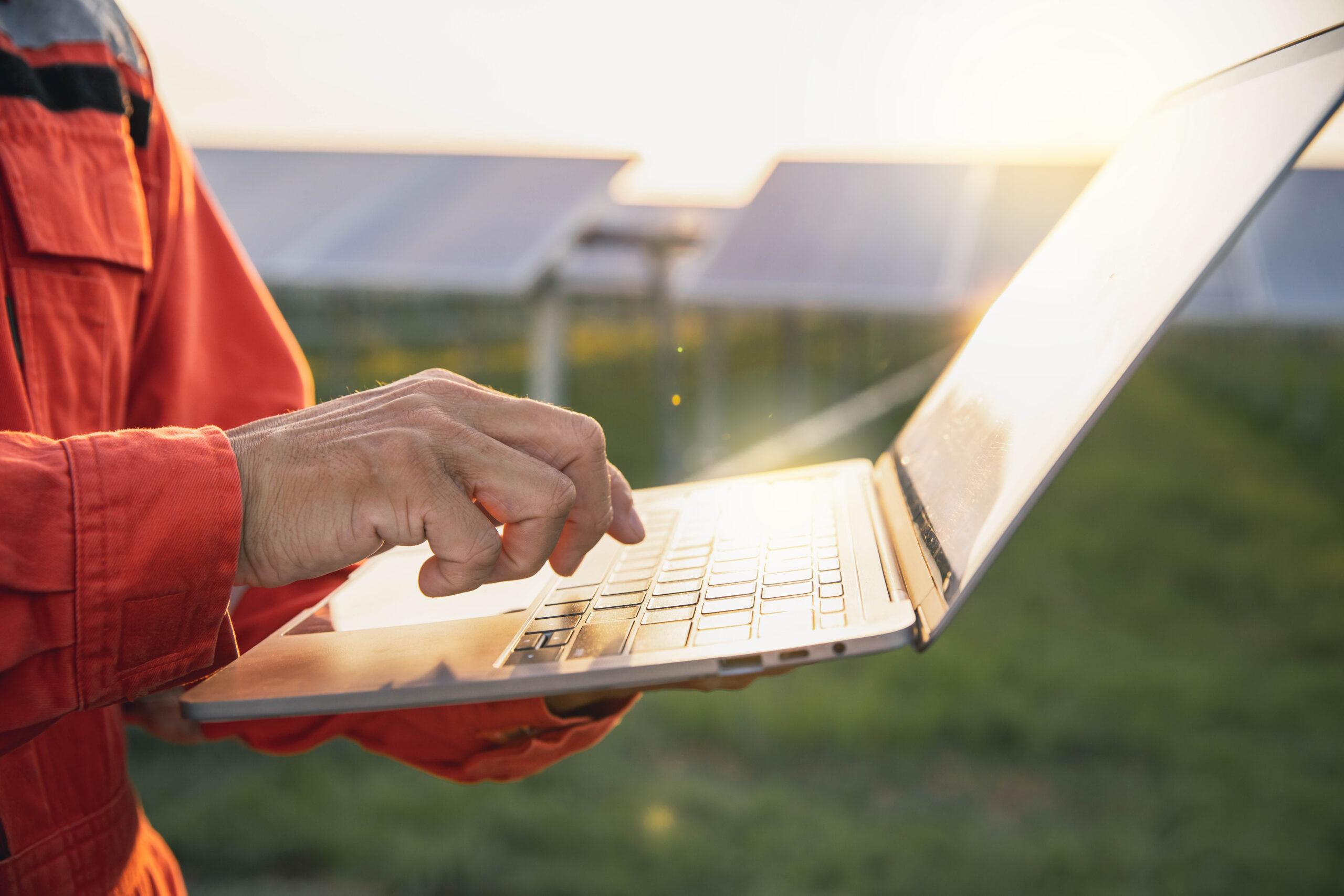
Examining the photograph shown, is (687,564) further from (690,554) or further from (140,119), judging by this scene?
(140,119)

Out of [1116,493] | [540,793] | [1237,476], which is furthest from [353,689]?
[1237,476]

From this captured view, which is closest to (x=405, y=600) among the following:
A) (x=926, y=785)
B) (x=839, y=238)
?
(x=926, y=785)

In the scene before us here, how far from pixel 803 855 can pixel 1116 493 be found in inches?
164

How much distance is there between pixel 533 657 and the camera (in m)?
0.63

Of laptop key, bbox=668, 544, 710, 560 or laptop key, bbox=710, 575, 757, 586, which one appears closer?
Answer: laptop key, bbox=710, 575, 757, 586

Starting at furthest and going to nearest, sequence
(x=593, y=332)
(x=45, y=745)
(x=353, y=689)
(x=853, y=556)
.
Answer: (x=593, y=332) → (x=853, y=556) → (x=45, y=745) → (x=353, y=689)

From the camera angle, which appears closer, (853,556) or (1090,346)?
(1090,346)

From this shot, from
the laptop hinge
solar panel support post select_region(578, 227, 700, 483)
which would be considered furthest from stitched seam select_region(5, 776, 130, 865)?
solar panel support post select_region(578, 227, 700, 483)

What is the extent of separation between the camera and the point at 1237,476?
5887 millimetres

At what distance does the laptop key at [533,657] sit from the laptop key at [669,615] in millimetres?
88

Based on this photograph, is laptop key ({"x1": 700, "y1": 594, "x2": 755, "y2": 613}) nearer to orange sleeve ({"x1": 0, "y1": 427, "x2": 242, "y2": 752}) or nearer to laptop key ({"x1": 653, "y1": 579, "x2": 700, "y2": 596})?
laptop key ({"x1": 653, "y1": 579, "x2": 700, "y2": 596})

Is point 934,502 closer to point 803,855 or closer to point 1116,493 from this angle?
point 803,855

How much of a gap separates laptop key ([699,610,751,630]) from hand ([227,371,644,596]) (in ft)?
0.50

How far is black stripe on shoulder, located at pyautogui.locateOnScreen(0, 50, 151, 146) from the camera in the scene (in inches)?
28.6
